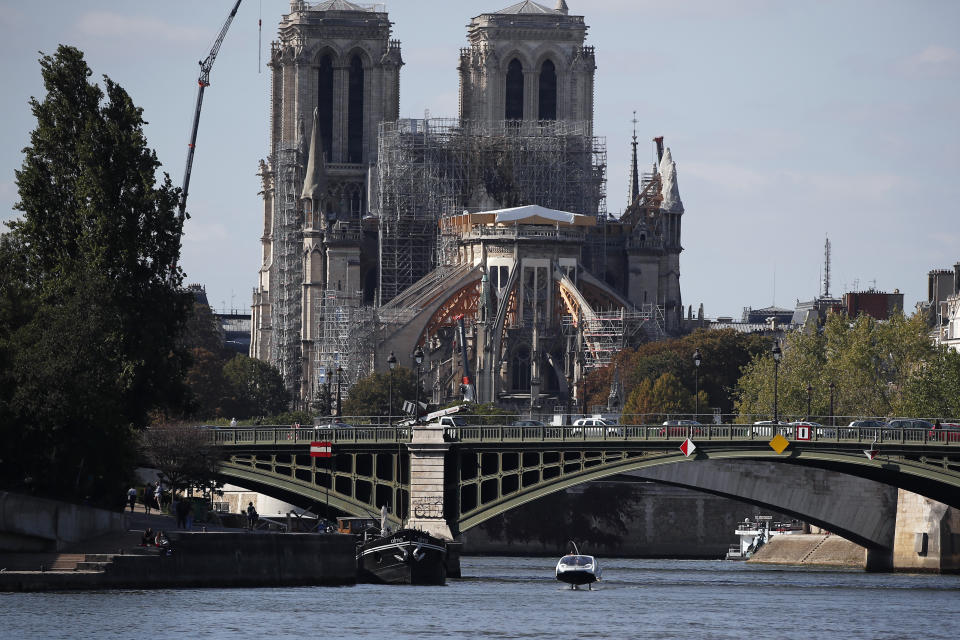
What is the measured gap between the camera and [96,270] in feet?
281

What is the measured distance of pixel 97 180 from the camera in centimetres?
8581

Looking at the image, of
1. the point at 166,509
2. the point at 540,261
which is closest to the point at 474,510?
the point at 166,509

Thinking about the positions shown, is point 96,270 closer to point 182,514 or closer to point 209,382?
point 182,514

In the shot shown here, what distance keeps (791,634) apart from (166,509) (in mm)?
31146

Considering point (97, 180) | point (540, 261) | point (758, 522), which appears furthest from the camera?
point (540, 261)

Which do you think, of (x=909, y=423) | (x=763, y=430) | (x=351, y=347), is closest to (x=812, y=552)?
(x=909, y=423)

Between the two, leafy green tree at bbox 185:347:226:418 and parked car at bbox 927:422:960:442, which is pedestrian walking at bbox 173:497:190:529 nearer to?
parked car at bbox 927:422:960:442

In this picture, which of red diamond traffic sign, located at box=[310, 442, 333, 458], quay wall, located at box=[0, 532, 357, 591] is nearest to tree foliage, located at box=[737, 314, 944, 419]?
red diamond traffic sign, located at box=[310, 442, 333, 458]

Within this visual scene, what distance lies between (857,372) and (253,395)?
6356 centimetres

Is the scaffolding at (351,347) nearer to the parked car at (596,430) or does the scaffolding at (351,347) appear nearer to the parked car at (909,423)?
the parked car at (909,423)

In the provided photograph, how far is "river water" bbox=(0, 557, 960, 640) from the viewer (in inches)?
2719

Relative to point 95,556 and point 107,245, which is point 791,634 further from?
point 107,245

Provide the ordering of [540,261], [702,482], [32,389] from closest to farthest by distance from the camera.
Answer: [32,389]
[702,482]
[540,261]

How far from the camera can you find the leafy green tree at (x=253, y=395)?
190 m
